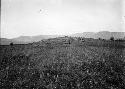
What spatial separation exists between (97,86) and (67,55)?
26.6ft

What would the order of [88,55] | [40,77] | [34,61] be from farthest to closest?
[88,55] < [34,61] < [40,77]

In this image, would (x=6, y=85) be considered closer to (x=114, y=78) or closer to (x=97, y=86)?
(x=97, y=86)

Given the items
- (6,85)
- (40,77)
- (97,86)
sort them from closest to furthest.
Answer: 1. (97,86)
2. (6,85)
3. (40,77)

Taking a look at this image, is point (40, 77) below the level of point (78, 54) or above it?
below

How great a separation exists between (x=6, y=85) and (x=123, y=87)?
388 inches

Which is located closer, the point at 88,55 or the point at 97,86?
the point at 97,86

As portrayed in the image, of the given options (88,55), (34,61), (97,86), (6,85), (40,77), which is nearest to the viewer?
(97,86)

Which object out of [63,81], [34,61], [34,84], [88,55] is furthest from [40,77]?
[88,55]

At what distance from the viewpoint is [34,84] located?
1254 cm

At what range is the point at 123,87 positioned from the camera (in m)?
12.1

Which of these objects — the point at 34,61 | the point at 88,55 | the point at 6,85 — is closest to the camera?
the point at 6,85

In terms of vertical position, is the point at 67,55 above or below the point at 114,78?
above

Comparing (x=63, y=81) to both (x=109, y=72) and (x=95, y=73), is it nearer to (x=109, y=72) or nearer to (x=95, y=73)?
(x=95, y=73)

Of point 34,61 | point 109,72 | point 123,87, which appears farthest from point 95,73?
point 34,61
